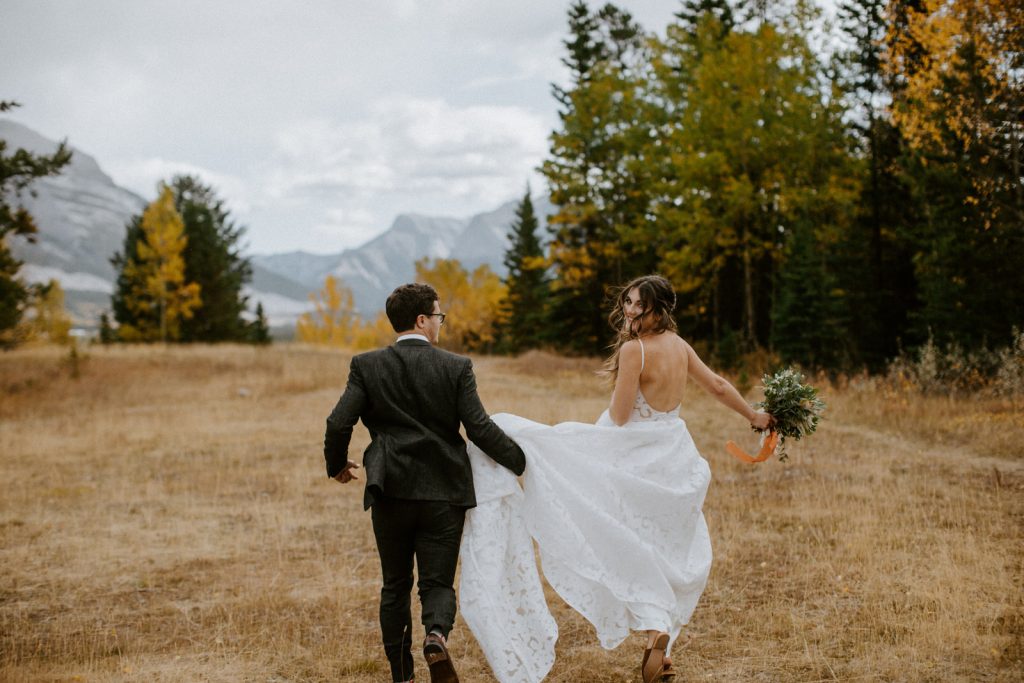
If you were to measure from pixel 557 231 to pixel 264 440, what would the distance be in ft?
56.3

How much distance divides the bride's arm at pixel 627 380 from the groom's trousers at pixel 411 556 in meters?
1.13

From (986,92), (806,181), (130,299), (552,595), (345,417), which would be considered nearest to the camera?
(345,417)

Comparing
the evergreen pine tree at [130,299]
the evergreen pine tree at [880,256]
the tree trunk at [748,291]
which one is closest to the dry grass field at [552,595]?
the evergreen pine tree at [880,256]

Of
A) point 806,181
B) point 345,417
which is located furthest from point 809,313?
point 345,417

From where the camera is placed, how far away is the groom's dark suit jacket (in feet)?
13.1

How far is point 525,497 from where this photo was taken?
4594 millimetres

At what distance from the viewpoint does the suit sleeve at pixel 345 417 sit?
13.0 ft

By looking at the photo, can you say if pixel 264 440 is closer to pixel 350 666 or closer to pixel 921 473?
pixel 350 666

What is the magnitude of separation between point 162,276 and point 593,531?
137 feet

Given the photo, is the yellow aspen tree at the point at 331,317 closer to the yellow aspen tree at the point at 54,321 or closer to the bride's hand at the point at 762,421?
the yellow aspen tree at the point at 54,321

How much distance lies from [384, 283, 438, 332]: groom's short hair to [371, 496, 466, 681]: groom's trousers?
3.16 feet

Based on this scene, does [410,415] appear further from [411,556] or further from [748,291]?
[748,291]

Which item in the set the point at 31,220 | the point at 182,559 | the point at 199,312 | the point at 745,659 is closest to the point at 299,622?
the point at 182,559

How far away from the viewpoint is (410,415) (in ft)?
13.3
